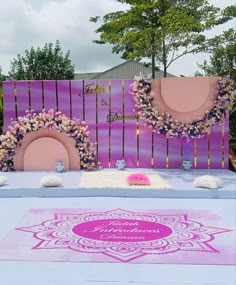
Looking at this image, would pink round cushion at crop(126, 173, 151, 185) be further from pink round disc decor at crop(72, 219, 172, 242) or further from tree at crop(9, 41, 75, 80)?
tree at crop(9, 41, 75, 80)

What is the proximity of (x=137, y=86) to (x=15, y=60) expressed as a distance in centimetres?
698

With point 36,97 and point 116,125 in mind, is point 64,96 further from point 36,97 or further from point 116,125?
point 116,125

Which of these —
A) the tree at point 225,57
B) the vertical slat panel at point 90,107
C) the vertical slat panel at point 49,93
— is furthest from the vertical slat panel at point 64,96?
the tree at point 225,57

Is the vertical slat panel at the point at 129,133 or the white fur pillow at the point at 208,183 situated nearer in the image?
the white fur pillow at the point at 208,183

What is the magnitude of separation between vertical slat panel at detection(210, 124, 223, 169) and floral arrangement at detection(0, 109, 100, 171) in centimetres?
220

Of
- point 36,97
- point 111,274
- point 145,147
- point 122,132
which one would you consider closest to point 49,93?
point 36,97

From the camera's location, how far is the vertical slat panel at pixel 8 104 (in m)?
7.89

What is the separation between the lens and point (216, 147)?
7641 mm

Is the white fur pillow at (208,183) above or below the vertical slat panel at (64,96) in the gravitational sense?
below

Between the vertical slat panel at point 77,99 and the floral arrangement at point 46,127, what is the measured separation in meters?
0.34

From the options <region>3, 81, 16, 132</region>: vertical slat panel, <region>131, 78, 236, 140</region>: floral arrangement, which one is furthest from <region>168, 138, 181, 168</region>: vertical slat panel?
<region>3, 81, 16, 132</region>: vertical slat panel

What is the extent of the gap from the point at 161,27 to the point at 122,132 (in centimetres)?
1100

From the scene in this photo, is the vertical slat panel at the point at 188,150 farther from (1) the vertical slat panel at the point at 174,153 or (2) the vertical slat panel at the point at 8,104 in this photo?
(2) the vertical slat panel at the point at 8,104

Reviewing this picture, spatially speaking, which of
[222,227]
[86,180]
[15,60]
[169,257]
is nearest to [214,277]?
[169,257]
